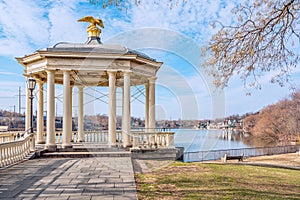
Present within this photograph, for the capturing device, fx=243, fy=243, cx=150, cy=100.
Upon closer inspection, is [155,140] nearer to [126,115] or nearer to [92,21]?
[126,115]

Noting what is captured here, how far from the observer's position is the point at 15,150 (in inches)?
363

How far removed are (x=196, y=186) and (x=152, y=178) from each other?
1360mm

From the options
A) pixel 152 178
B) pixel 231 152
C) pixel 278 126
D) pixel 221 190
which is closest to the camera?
pixel 221 190

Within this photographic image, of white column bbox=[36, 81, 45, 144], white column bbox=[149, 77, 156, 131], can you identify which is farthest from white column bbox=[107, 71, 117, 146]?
white column bbox=[36, 81, 45, 144]

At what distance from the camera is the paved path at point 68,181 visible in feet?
16.7

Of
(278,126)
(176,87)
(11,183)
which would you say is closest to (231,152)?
(176,87)

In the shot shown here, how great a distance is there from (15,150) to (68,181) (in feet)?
13.9

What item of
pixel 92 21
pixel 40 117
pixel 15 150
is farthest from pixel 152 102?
pixel 15 150

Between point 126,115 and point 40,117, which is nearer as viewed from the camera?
point 126,115

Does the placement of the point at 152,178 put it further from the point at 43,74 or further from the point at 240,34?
the point at 43,74

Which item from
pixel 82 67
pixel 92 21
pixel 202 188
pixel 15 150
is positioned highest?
pixel 92 21

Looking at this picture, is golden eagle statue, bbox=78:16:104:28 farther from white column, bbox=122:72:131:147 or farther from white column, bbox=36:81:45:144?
white column, bbox=36:81:45:144

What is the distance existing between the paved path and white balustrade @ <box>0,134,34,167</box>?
1.22 ft

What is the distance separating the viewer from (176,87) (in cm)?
934
